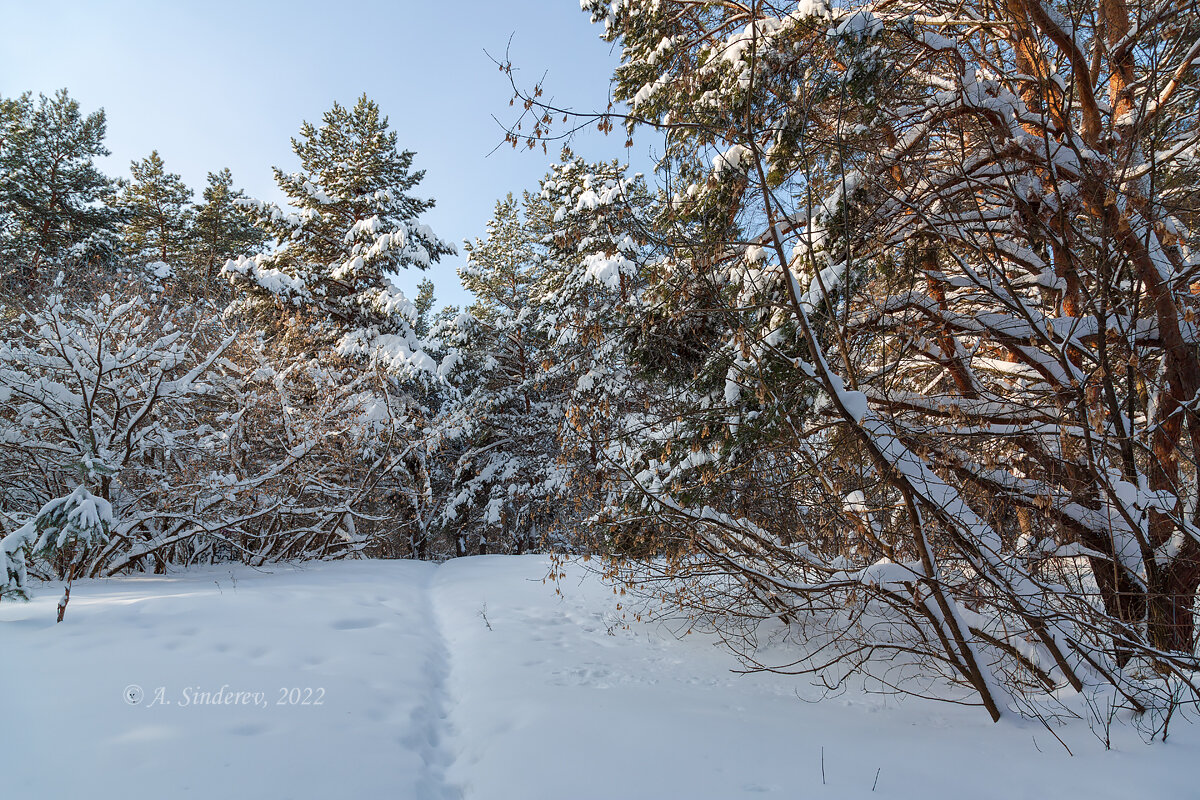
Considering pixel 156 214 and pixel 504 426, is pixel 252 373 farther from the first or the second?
pixel 156 214

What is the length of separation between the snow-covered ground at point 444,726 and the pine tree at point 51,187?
56.4 ft

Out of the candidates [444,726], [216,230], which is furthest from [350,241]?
[444,726]

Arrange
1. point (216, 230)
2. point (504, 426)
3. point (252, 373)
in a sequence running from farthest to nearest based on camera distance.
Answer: point (216, 230)
point (504, 426)
point (252, 373)

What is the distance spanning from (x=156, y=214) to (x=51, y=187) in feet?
9.99

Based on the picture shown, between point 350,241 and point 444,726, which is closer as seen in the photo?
point 444,726

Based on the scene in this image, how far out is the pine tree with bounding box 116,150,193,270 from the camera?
62.4 feet

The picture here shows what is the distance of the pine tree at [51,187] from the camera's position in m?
15.7

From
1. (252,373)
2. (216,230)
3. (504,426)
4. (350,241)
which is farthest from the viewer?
(216,230)

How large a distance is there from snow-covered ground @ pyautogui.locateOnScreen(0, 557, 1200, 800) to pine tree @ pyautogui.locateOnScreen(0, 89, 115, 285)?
17.2 meters

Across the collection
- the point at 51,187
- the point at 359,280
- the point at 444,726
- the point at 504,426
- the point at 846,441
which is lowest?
the point at 444,726

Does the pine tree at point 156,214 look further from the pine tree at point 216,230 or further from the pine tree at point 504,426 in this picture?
the pine tree at point 504,426

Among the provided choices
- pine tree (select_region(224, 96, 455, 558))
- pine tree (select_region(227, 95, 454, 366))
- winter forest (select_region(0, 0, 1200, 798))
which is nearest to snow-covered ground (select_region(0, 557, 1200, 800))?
winter forest (select_region(0, 0, 1200, 798))

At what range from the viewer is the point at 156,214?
63.6ft

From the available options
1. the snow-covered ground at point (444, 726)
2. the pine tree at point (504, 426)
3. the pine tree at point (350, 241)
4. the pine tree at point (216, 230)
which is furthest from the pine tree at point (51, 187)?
the snow-covered ground at point (444, 726)
